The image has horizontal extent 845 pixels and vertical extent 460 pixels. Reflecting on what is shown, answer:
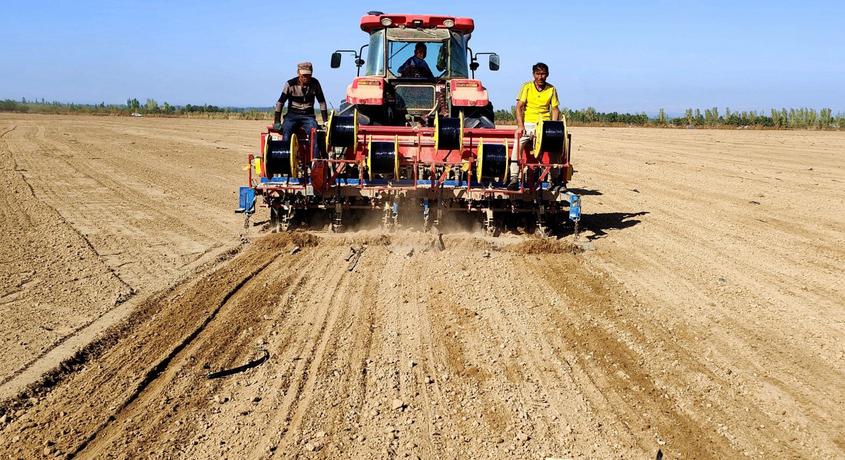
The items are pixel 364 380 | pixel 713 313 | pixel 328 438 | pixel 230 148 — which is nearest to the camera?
pixel 328 438

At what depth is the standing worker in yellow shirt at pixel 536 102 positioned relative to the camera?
9.67 metres

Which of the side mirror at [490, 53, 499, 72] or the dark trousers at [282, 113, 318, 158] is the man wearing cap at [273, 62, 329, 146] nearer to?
the dark trousers at [282, 113, 318, 158]

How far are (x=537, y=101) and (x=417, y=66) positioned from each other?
7.18ft

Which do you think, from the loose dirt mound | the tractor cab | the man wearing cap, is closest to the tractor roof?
the tractor cab

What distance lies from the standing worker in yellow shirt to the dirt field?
63.3 inches

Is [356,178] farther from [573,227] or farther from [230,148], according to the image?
[230,148]

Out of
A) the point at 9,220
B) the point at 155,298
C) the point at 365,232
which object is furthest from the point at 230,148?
the point at 155,298

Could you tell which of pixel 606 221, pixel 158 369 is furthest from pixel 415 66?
pixel 158 369

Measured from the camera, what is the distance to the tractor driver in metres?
11.2

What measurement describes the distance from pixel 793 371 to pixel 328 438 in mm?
3017

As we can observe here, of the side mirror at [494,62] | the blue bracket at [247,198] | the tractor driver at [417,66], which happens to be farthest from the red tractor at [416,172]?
the side mirror at [494,62]

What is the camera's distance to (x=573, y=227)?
10047mm

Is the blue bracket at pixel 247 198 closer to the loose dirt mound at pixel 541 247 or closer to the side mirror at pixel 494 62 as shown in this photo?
the loose dirt mound at pixel 541 247

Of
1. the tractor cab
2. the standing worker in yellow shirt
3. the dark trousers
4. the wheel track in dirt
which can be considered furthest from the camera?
the tractor cab
